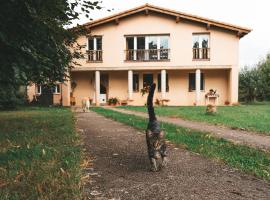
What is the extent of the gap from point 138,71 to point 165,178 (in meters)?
24.7

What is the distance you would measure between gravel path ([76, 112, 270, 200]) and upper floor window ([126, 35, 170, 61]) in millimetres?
21876

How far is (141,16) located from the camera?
2742cm

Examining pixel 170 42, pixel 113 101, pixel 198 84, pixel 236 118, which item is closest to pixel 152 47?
pixel 170 42

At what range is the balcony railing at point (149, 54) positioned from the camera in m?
27.4

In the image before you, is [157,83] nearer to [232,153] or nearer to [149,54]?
[149,54]

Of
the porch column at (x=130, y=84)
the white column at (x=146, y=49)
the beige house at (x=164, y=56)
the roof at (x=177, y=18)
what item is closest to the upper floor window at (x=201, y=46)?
the beige house at (x=164, y=56)

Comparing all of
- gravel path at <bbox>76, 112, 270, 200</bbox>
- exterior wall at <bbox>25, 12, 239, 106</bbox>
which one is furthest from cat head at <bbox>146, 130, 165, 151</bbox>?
exterior wall at <bbox>25, 12, 239, 106</bbox>

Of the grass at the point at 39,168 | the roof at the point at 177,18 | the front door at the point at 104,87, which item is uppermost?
the roof at the point at 177,18

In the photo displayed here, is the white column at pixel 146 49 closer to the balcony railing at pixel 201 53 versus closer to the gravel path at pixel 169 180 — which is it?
the balcony railing at pixel 201 53

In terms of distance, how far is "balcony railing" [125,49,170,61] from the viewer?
2739 centimetres

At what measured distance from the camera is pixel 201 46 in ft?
90.4

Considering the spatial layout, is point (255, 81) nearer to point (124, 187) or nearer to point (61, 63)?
point (61, 63)

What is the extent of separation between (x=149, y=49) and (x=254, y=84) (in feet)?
35.7

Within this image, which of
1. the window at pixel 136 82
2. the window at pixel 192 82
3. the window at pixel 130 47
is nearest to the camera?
the window at pixel 130 47
